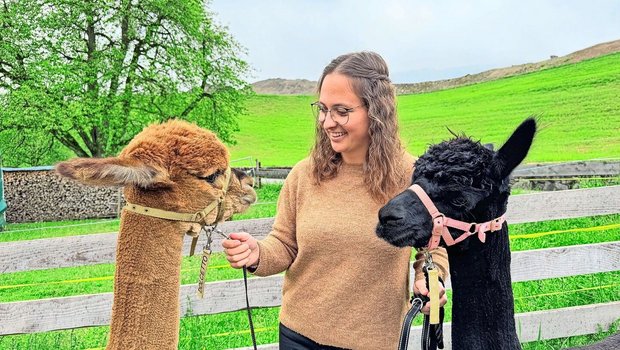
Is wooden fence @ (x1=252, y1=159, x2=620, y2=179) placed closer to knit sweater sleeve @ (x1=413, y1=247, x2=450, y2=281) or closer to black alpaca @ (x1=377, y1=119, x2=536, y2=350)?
knit sweater sleeve @ (x1=413, y1=247, x2=450, y2=281)

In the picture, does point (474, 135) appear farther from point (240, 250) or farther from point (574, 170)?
point (240, 250)

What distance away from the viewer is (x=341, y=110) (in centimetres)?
239

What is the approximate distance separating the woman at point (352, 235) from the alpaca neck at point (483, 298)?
5.6 inches

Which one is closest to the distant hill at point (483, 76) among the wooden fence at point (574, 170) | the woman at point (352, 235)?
the wooden fence at point (574, 170)

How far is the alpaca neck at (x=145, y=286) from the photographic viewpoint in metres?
2.28

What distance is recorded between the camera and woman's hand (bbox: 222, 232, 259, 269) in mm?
2441

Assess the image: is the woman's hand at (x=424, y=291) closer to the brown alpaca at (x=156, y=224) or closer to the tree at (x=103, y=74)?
the brown alpaca at (x=156, y=224)

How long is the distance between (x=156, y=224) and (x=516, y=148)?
4.59ft

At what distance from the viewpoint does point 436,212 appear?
2043mm

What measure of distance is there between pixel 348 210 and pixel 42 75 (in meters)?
20.1

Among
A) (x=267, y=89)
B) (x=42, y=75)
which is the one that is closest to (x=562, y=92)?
(x=42, y=75)

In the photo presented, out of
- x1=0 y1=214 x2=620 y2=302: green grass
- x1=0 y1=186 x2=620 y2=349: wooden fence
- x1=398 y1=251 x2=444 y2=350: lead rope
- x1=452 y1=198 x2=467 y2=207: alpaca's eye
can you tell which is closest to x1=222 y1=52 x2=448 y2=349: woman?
x1=398 y1=251 x2=444 y2=350: lead rope

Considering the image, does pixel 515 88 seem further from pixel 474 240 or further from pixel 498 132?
pixel 474 240

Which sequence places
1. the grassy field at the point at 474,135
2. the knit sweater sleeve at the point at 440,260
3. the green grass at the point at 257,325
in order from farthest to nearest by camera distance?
the grassy field at the point at 474,135, the green grass at the point at 257,325, the knit sweater sleeve at the point at 440,260
